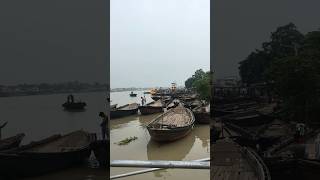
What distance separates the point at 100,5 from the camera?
85.4 inches

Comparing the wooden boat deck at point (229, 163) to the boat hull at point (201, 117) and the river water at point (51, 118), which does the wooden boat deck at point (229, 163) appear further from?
the boat hull at point (201, 117)

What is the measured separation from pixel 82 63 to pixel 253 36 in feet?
3.53

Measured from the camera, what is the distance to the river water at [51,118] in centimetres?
213

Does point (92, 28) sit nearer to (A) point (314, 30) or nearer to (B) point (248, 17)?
(B) point (248, 17)

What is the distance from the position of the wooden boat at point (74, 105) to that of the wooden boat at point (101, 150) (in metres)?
0.24

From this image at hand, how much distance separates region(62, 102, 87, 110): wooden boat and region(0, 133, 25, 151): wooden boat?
0.31 m

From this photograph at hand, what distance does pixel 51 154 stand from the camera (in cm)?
218

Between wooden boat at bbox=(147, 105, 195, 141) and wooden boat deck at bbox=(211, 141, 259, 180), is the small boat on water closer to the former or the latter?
wooden boat deck at bbox=(211, 141, 259, 180)

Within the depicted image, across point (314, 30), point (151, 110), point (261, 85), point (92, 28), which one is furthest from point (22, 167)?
point (151, 110)

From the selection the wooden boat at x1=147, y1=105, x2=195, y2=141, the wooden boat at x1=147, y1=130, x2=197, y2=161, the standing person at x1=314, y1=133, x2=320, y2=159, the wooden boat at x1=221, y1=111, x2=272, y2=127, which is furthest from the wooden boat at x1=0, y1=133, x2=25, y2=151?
the wooden boat at x1=147, y1=105, x2=195, y2=141

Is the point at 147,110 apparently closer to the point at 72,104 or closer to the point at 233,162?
the point at 72,104

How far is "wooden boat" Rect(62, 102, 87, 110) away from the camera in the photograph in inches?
86.8

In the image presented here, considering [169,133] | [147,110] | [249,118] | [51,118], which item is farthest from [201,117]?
[51,118]

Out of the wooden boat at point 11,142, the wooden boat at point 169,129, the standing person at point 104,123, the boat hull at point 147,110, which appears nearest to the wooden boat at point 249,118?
the standing person at point 104,123
